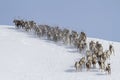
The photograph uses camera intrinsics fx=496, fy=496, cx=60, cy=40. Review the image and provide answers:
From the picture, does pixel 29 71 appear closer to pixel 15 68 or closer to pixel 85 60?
pixel 15 68

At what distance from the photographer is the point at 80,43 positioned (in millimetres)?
48656

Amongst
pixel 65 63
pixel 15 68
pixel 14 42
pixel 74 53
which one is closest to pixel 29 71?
pixel 15 68

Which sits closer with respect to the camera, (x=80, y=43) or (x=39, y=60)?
(x=39, y=60)

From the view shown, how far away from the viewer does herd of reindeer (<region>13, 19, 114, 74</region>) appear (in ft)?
140

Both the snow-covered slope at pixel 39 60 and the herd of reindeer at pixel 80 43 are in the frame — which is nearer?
the snow-covered slope at pixel 39 60

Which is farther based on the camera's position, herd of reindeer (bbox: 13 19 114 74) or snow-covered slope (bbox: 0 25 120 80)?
herd of reindeer (bbox: 13 19 114 74)

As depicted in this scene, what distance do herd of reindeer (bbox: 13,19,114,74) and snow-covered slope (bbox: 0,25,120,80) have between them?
63 cm

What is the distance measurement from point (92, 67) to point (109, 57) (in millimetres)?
3739

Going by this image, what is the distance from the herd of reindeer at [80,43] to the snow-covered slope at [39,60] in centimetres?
63

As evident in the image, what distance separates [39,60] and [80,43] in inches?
188

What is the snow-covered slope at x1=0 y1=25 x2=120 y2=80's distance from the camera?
41188mm

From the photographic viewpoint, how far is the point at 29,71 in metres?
42.8

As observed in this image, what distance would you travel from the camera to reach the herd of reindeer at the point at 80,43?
42594 millimetres

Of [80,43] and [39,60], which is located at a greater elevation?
[80,43]
